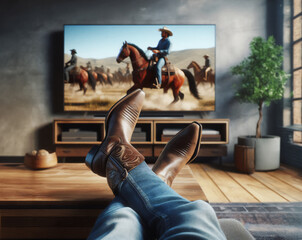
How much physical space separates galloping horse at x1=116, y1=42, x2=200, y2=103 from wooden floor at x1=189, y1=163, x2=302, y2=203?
939mm

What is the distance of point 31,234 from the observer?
0.95 metres

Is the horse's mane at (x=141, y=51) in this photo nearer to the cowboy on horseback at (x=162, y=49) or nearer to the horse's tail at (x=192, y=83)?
the cowboy on horseback at (x=162, y=49)

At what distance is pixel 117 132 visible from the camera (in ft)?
3.14

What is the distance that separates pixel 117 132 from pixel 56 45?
2.47 metres

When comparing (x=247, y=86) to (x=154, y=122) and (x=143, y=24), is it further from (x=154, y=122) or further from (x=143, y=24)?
(x=143, y=24)

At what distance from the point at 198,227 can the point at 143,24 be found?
9.13 feet

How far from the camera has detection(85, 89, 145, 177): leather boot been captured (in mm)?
889

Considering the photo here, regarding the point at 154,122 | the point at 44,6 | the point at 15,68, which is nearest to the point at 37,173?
the point at 154,122

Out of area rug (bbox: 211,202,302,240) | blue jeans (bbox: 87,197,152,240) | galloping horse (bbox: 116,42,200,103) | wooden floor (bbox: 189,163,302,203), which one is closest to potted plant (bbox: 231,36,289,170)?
wooden floor (bbox: 189,163,302,203)

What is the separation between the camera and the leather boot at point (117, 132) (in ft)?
2.92

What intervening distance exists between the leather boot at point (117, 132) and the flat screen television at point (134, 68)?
178 cm

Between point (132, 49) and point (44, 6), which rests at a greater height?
point (44, 6)

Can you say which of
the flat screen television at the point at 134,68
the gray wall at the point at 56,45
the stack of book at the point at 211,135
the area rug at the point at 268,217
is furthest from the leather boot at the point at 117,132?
the gray wall at the point at 56,45

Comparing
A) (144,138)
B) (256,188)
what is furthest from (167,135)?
(256,188)
